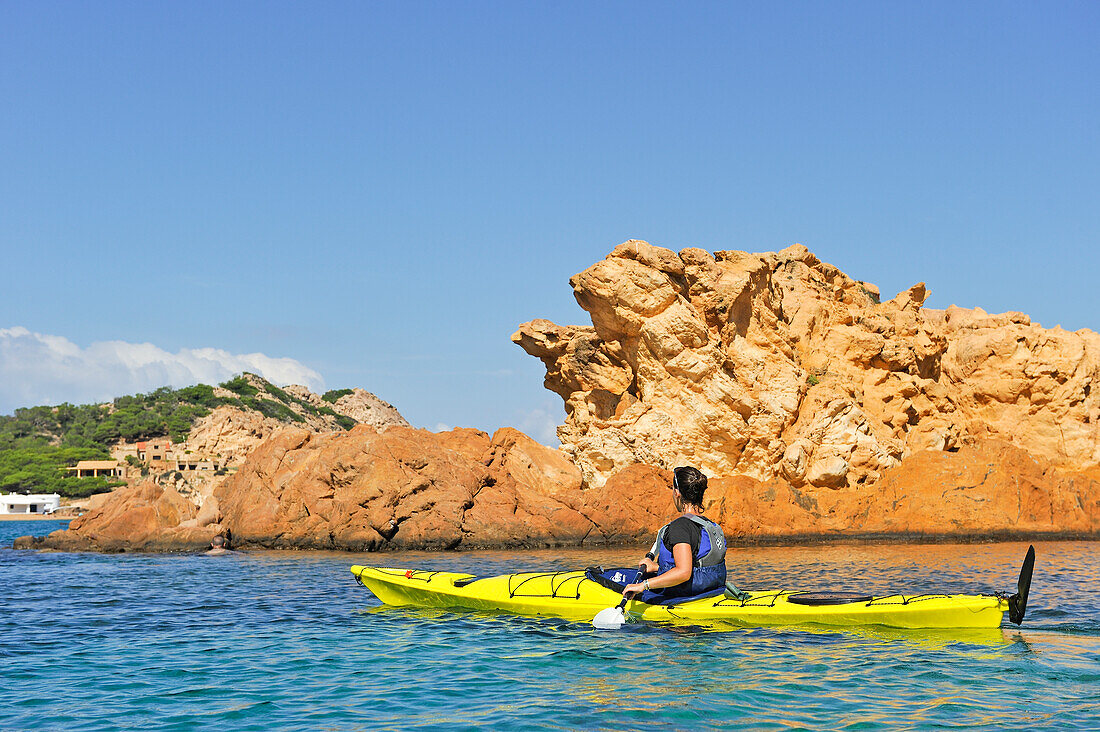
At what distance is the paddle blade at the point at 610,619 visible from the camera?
9.04 m

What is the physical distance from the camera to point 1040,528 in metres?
23.9

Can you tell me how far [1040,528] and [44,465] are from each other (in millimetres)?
69892

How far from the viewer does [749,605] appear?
9.22 metres

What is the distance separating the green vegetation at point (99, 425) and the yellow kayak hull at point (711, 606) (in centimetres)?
6307

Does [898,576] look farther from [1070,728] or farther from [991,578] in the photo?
[1070,728]

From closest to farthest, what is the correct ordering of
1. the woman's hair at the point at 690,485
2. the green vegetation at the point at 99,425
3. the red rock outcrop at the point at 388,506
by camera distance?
the woman's hair at the point at 690,485
the red rock outcrop at the point at 388,506
the green vegetation at the point at 99,425

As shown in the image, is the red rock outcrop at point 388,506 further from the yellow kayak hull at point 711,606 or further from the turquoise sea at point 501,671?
the yellow kayak hull at point 711,606

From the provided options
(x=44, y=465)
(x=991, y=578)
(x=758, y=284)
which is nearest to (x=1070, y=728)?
(x=991, y=578)

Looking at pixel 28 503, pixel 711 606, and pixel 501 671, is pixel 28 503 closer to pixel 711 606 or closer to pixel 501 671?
pixel 711 606

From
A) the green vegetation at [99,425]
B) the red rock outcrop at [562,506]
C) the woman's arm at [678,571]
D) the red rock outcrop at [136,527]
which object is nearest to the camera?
the woman's arm at [678,571]

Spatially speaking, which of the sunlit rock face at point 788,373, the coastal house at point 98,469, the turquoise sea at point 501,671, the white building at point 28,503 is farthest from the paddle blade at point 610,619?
the coastal house at point 98,469

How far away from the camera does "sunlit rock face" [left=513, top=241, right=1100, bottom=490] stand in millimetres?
25188

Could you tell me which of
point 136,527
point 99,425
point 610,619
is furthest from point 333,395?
point 610,619

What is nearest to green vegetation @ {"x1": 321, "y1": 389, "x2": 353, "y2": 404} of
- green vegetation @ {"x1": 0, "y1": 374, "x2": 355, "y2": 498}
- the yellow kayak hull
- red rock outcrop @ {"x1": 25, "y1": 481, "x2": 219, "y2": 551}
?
green vegetation @ {"x1": 0, "y1": 374, "x2": 355, "y2": 498}
